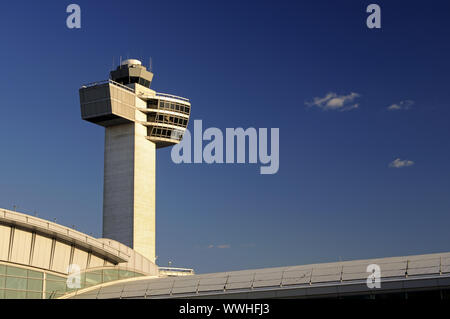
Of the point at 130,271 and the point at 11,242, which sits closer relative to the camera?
the point at 11,242

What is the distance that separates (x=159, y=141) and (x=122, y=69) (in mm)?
16699

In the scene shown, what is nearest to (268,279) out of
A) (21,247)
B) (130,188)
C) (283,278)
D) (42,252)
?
(283,278)

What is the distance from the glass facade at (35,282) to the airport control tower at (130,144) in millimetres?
54208

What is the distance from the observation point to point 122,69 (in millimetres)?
127625

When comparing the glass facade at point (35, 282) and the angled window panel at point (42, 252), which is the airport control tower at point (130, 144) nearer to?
the glass facade at point (35, 282)

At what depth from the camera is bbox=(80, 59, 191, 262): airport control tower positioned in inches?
4589

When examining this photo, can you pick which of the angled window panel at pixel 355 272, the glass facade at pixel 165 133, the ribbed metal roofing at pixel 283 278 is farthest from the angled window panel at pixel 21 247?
the glass facade at pixel 165 133

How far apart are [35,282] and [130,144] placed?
65689 mm

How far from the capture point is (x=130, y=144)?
119750 millimetres

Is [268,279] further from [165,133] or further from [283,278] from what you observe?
[165,133]

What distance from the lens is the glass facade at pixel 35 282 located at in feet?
174

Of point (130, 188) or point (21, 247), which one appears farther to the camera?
point (130, 188)
